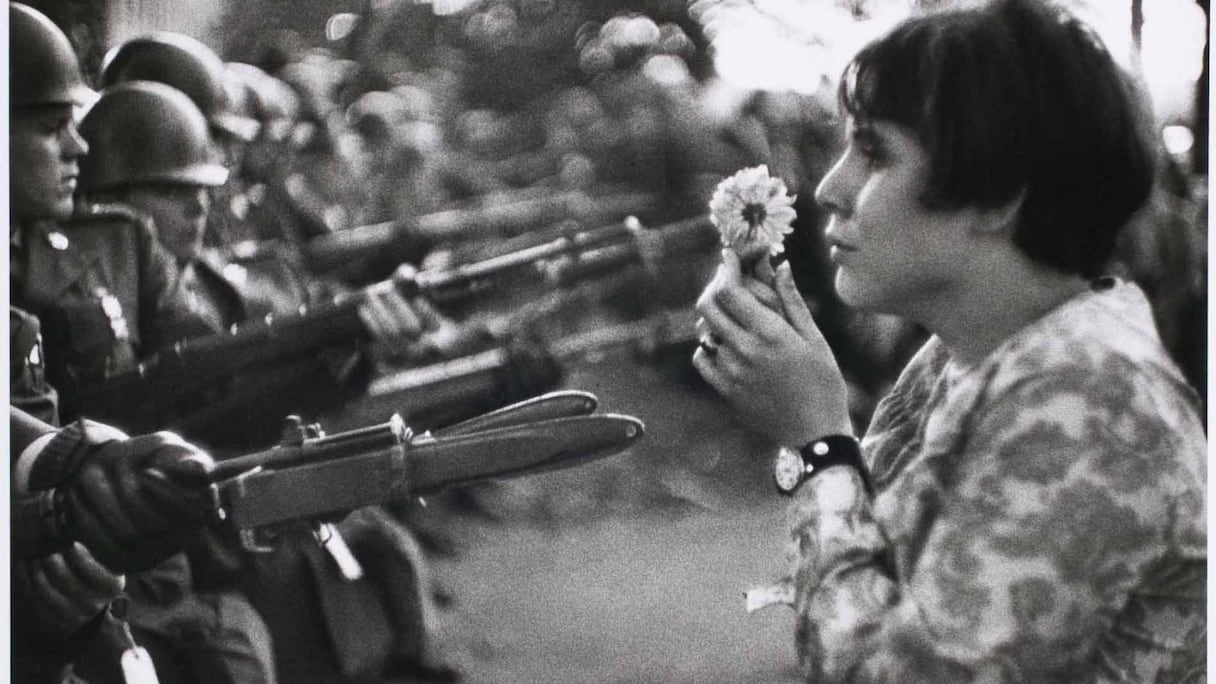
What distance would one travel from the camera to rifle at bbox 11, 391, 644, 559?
231 centimetres

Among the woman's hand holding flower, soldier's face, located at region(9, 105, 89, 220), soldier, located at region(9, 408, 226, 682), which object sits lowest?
soldier, located at region(9, 408, 226, 682)

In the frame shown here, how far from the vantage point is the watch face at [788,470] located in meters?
2.09

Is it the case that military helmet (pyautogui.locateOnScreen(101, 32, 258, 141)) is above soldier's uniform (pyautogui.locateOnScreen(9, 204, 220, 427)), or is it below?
above

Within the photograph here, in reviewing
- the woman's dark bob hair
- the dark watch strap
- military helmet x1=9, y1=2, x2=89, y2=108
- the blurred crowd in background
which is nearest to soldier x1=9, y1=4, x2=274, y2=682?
military helmet x1=9, y1=2, x2=89, y2=108

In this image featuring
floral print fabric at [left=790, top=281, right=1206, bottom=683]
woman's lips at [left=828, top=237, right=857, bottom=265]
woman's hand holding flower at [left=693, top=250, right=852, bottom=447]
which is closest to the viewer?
floral print fabric at [left=790, top=281, right=1206, bottom=683]

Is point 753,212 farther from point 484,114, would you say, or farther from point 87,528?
point 87,528

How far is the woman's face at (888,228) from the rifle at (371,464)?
459 mm

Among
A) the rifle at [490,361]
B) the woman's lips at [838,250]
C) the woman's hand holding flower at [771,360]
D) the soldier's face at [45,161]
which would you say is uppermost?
the soldier's face at [45,161]

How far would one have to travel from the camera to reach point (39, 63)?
232cm

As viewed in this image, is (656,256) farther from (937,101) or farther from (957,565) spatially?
(957,565)

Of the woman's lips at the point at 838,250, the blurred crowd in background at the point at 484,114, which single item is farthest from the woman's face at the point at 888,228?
the blurred crowd in background at the point at 484,114

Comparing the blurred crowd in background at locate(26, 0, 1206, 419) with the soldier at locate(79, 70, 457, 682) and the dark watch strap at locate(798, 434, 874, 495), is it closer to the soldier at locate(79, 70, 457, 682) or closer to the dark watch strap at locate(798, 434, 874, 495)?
the soldier at locate(79, 70, 457, 682)

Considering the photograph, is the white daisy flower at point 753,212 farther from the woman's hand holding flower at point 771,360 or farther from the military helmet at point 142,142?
the military helmet at point 142,142

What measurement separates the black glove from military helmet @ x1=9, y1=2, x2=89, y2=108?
547mm
